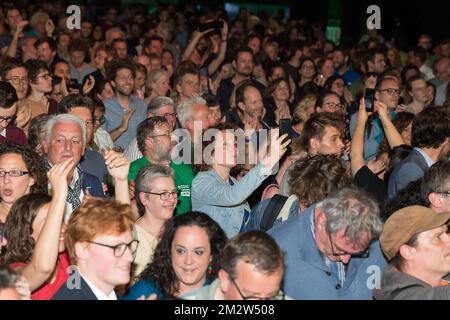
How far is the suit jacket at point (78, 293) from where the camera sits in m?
3.56

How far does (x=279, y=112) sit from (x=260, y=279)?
5660mm

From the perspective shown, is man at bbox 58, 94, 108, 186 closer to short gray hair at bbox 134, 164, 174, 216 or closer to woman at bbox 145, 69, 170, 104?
short gray hair at bbox 134, 164, 174, 216

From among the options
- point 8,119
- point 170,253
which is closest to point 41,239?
point 170,253

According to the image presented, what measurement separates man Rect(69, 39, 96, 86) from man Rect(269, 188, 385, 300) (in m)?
6.38

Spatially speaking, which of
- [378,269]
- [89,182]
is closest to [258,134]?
[89,182]

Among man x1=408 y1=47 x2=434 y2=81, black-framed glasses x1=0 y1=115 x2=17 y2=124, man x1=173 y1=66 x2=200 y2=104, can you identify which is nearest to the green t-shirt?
black-framed glasses x1=0 y1=115 x2=17 y2=124

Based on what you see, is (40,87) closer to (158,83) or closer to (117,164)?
(158,83)

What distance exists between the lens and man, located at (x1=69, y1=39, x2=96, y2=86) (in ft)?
33.3

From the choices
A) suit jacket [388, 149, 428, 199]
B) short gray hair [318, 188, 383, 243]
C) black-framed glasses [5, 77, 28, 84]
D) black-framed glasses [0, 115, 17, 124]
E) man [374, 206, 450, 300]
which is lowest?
man [374, 206, 450, 300]

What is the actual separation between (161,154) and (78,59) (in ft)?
15.3

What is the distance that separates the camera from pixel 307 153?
19.5 feet

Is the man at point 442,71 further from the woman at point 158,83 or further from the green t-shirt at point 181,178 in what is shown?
the green t-shirt at point 181,178

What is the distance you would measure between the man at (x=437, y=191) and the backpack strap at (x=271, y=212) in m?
0.81
